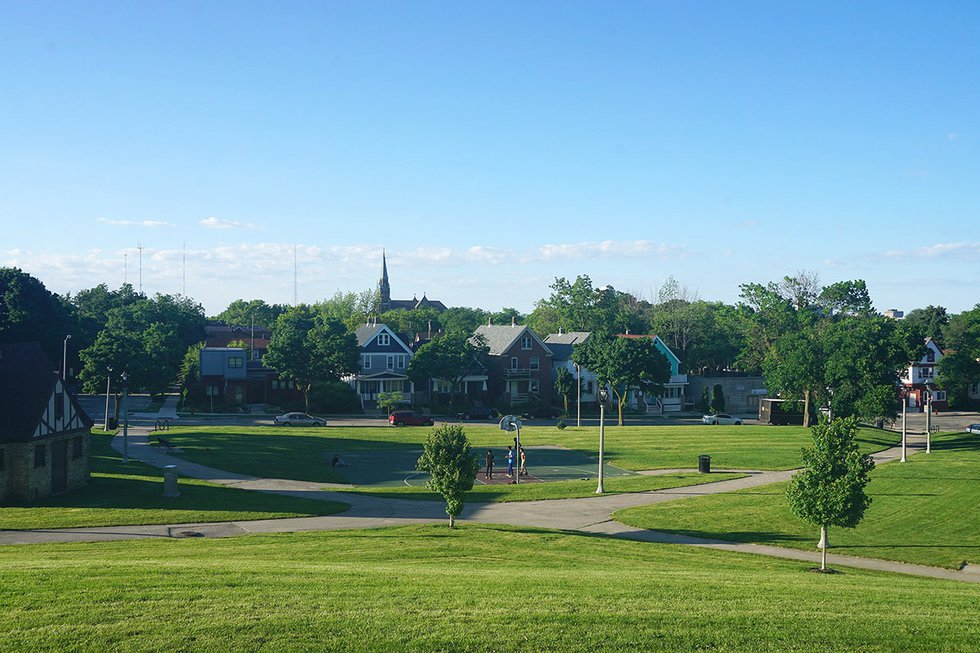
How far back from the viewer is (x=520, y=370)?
95.2m

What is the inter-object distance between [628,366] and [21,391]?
51.8 meters

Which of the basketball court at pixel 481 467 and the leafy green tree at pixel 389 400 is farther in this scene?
the leafy green tree at pixel 389 400

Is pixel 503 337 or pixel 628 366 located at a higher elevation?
pixel 503 337

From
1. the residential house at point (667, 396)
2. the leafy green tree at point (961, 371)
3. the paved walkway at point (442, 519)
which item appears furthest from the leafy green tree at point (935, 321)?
the paved walkway at point (442, 519)

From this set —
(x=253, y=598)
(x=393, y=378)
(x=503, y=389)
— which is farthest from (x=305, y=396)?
(x=253, y=598)

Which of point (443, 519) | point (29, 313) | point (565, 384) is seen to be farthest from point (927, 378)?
point (29, 313)

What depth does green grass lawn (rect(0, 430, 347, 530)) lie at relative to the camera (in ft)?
96.3

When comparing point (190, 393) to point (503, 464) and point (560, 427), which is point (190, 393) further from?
point (503, 464)

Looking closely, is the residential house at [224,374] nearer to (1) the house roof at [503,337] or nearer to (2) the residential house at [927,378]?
(1) the house roof at [503,337]

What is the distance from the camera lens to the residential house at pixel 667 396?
94062mm

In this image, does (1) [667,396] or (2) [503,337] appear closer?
(1) [667,396]

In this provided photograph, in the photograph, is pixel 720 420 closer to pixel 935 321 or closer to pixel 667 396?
pixel 667 396

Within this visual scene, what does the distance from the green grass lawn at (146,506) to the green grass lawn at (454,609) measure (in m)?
9.04

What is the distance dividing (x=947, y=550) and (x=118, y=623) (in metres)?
26.7
